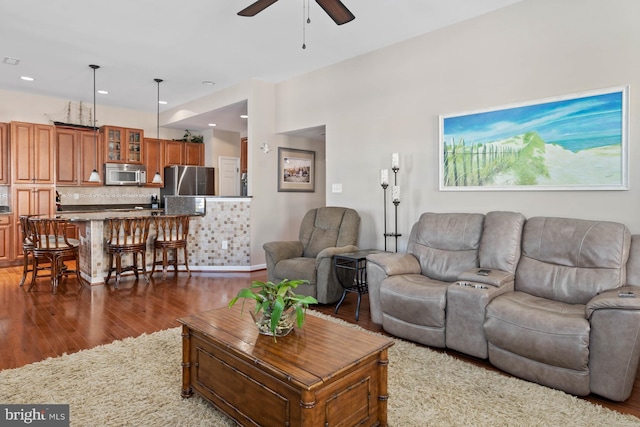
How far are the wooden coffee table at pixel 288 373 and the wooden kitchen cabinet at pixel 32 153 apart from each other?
5889 mm

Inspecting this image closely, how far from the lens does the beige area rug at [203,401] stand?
6.50 ft

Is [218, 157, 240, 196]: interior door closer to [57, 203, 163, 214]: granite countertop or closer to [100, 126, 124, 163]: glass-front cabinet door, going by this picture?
[57, 203, 163, 214]: granite countertop

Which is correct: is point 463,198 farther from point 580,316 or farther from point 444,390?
point 444,390

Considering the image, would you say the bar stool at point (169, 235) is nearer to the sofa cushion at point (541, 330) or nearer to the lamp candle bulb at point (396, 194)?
the lamp candle bulb at point (396, 194)

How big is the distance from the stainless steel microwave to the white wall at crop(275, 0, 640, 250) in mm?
3785

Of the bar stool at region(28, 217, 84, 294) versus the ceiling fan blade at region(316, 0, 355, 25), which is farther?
the bar stool at region(28, 217, 84, 294)

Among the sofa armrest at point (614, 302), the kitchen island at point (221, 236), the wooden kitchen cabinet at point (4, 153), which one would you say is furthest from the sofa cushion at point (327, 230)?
the wooden kitchen cabinet at point (4, 153)

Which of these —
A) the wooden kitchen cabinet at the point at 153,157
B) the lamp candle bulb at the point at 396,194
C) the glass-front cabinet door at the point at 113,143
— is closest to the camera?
the lamp candle bulb at the point at 396,194

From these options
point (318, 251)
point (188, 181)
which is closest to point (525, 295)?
point (318, 251)

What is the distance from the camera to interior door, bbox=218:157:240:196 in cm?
861

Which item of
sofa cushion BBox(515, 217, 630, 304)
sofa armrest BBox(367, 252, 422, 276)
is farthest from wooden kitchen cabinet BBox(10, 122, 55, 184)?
sofa cushion BBox(515, 217, 630, 304)

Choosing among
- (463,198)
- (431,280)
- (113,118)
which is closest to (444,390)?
(431,280)

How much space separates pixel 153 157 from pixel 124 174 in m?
0.70

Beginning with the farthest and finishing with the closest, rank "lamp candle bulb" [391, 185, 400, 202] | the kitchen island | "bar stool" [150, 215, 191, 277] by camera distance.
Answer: the kitchen island, "bar stool" [150, 215, 191, 277], "lamp candle bulb" [391, 185, 400, 202]
